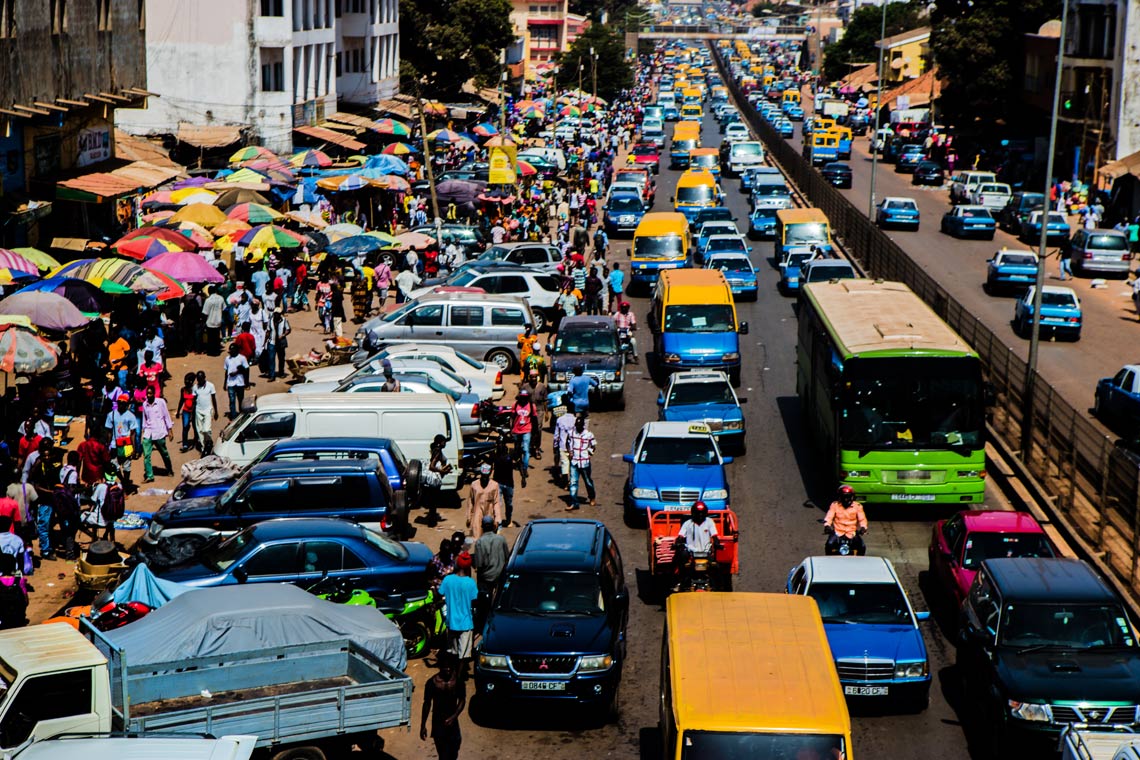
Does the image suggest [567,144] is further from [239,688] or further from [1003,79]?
[239,688]

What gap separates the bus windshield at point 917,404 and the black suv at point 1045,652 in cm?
630

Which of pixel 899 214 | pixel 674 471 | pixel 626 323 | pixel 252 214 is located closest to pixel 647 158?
pixel 899 214

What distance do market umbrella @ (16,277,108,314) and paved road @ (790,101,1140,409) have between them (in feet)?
65.4

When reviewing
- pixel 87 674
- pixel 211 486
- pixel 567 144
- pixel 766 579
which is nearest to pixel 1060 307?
pixel 766 579

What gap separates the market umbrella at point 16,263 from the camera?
2825 centimetres

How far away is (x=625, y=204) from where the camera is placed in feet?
187

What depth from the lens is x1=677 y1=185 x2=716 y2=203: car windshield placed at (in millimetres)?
57969

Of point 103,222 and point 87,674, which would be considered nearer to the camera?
point 87,674

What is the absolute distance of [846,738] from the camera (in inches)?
461

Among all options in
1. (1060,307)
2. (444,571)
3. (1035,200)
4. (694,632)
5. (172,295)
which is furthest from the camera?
(1035,200)

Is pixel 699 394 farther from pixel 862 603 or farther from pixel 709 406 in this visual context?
pixel 862 603

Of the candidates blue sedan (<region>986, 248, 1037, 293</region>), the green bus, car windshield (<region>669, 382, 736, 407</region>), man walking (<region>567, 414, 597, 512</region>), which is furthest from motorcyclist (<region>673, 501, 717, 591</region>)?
blue sedan (<region>986, 248, 1037, 293</region>)

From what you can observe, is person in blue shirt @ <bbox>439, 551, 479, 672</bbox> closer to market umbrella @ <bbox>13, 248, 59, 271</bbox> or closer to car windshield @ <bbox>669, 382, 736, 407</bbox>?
car windshield @ <bbox>669, 382, 736, 407</bbox>

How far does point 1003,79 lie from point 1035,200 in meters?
27.8
